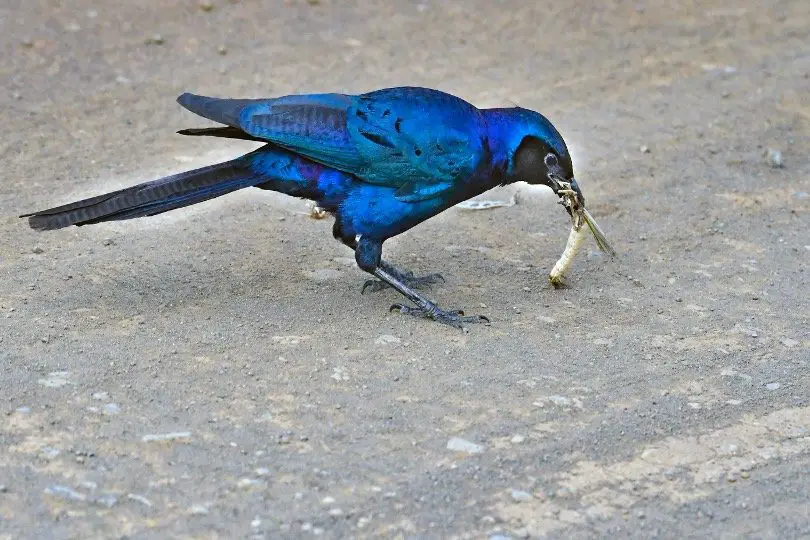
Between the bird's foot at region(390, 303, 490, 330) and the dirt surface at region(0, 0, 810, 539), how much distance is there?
11 cm

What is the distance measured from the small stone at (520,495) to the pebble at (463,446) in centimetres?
27

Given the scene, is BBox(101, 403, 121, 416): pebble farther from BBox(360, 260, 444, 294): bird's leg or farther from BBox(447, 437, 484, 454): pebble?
BBox(360, 260, 444, 294): bird's leg

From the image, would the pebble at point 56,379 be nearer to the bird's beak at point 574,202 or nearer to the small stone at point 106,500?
the small stone at point 106,500

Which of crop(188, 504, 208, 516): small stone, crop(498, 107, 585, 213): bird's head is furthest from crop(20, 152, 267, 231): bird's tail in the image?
crop(188, 504, 208, 516): small stone

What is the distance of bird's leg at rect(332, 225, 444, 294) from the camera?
542 centimetres

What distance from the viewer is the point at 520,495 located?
12.7ft

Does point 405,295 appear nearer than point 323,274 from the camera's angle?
Yes

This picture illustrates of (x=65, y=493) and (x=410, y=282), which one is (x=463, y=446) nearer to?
(x=65, y=493)

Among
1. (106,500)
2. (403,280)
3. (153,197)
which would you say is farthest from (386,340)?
(106,500)

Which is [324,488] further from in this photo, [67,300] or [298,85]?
[298,85]

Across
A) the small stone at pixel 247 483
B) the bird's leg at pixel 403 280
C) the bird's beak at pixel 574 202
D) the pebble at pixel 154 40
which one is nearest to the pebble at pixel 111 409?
the small stone at pixel 247 483

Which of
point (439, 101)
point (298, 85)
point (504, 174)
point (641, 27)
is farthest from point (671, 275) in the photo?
point (641, 27)

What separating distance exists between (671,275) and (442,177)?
55.8 inches

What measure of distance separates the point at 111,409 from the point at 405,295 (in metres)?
1.56
